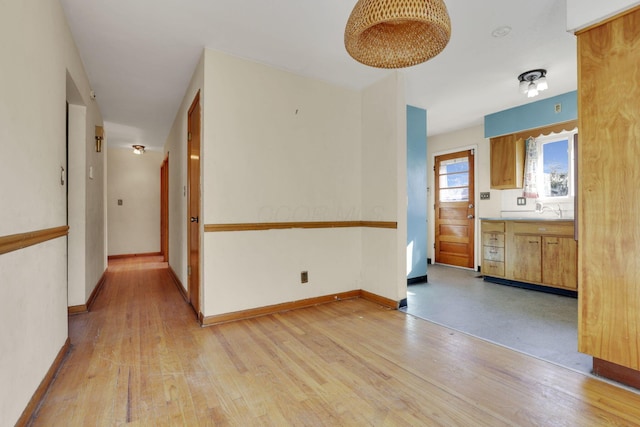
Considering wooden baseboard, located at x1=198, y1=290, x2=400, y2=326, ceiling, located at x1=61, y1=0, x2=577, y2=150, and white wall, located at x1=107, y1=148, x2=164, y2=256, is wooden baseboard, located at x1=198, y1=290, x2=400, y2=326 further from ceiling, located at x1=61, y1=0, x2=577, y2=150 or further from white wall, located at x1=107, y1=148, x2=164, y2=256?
white wall, located at x1=107, y1=148, x2=164, y2=256

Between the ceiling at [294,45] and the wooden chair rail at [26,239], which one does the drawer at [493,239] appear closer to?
the ceiling at [294,45]

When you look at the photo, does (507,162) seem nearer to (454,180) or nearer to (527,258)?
(454,180)

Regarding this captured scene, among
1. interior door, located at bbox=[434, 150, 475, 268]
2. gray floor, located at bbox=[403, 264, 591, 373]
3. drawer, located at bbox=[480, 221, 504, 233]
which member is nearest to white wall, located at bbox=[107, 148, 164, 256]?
gray floor, located at bbox=[403, 264, 591, 373]

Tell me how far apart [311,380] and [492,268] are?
3.49 m

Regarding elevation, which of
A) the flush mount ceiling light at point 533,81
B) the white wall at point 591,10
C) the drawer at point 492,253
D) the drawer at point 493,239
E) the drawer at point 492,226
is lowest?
the drawer at point 492,253

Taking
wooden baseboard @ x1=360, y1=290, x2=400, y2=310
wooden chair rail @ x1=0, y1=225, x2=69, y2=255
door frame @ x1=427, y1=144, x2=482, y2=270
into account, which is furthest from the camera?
door frame @ x1=427, y1=144, x2=482, y2=270

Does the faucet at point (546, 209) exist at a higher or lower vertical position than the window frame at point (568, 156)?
lower

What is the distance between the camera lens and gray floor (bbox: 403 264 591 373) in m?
2.20

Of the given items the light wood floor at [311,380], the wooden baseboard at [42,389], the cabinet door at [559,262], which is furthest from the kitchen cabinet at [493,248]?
the wooden baseboard at [42,389]

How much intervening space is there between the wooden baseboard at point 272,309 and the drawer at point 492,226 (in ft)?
7.19

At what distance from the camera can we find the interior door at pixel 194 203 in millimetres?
2918

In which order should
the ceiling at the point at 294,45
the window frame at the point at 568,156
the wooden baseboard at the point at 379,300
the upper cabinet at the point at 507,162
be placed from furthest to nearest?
the upper cabinet at the point at 507,162, the window frame at the point at 568,156, the wooden baseboard at the point at 379,300, the ceiling at the point at 294,45

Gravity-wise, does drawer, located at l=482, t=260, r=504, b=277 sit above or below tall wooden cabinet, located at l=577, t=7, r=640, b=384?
below

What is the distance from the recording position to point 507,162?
450cm
